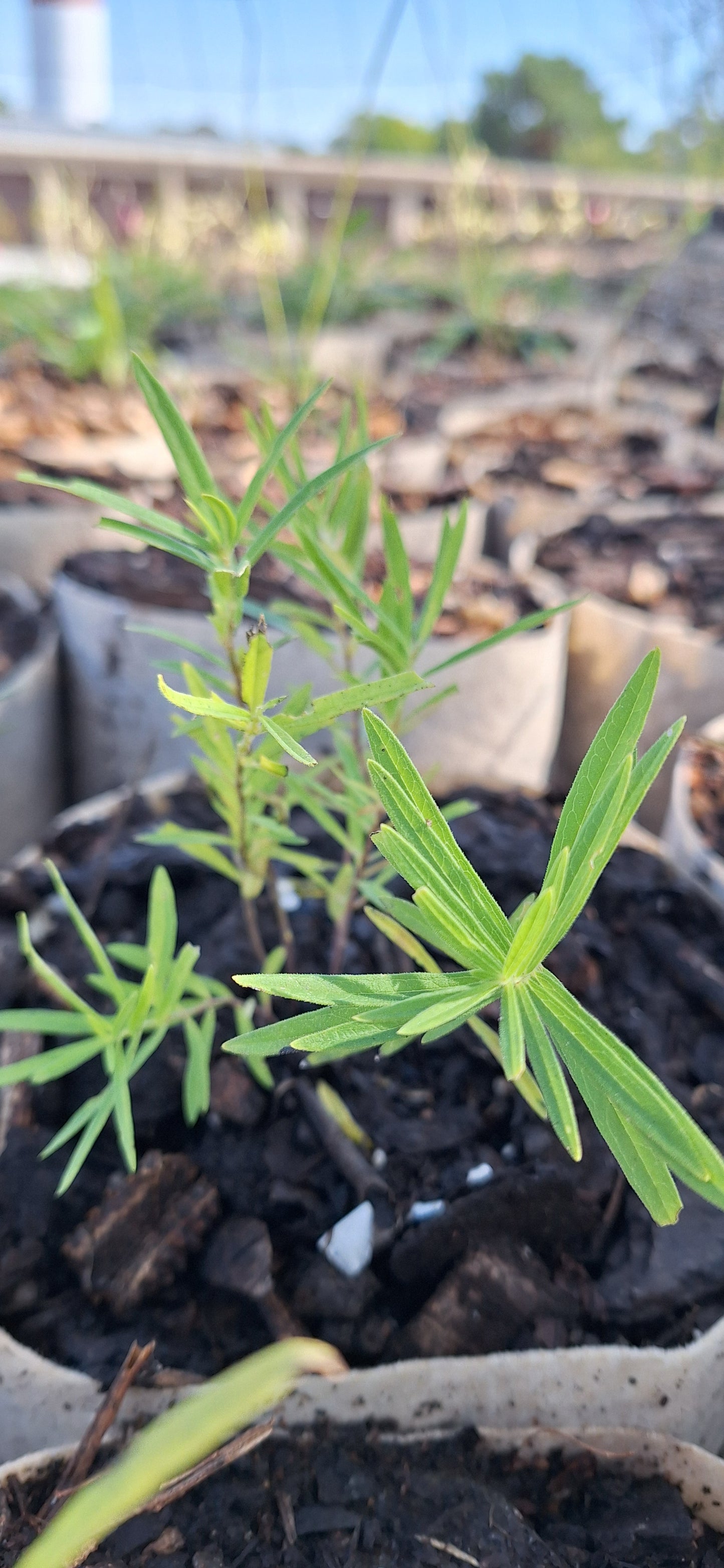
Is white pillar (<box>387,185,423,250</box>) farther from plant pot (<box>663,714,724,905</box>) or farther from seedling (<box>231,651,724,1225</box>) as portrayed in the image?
seedling (<box>231,651,724,1225</box>)

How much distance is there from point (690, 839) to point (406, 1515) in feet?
1.88

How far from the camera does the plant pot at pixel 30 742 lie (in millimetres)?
1190

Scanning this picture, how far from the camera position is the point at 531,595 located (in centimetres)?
138

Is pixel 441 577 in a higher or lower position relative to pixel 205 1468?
higher

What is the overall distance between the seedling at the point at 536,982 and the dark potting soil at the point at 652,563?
0.93 metres

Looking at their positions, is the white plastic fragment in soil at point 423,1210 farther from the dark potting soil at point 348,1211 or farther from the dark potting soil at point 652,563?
the dark potting soil at point 652,563

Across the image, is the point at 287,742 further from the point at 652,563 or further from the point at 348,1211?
the point at 652,563

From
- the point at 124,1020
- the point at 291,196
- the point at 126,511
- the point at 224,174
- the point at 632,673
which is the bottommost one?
the point at 632,673

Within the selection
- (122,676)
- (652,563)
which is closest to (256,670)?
(122,676)

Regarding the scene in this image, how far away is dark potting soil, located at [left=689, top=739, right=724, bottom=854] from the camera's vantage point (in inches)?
37.1

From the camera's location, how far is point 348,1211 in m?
0.61

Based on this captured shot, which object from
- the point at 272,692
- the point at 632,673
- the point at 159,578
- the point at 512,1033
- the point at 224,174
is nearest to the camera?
the point at 512,1033

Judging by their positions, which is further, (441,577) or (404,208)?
(404,208)

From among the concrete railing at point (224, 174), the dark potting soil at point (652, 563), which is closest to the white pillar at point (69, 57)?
the concrete railing at point (224, 174)
